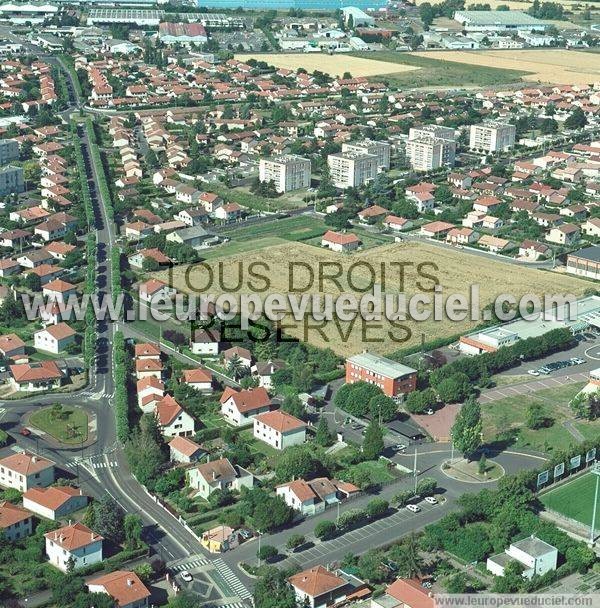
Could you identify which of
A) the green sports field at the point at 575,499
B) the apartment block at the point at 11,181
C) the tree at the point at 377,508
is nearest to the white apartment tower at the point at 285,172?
the apartment block at the point at 11,181

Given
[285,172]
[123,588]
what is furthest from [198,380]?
[285,172]

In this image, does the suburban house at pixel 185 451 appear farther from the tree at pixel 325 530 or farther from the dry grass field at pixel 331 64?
the dry grass field at pixel 331 64

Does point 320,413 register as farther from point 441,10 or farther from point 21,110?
point 441,10

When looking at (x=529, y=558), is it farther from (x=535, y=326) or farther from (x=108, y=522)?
(x=535, y=326)

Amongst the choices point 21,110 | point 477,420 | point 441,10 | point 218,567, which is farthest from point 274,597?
point 441,10

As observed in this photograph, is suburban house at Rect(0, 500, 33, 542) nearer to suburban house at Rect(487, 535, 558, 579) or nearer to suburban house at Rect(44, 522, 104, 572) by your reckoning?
suburban house at Rect(44, 522, 104, 572)

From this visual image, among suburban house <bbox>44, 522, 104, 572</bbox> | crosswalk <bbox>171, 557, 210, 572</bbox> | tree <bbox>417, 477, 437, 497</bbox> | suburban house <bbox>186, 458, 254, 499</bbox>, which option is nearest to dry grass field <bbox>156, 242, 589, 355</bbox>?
tree <bbox>417, 477, 437, 497</bbox>

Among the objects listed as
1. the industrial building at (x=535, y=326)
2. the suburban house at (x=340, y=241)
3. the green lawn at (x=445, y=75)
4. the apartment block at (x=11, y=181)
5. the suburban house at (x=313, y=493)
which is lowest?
the suburban house at (x=313, y=493)
